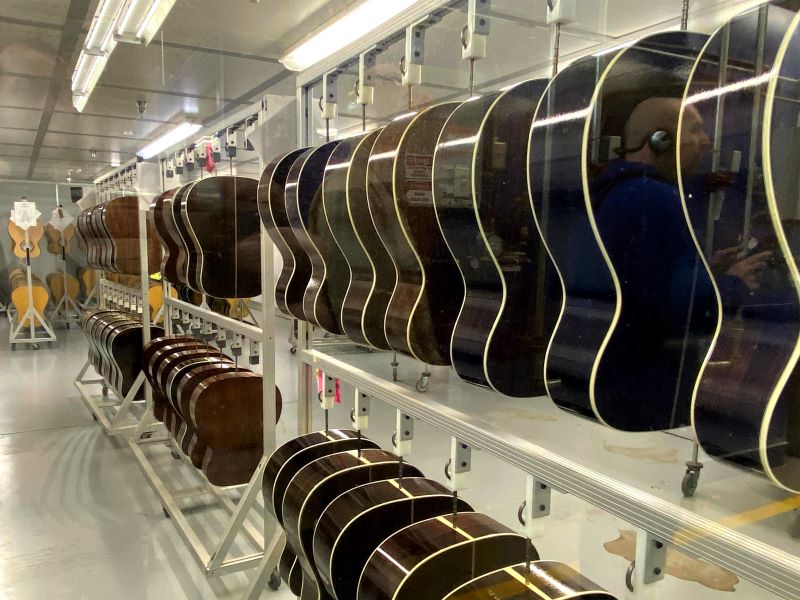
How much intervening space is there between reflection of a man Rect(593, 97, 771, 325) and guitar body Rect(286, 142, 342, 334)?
80cm

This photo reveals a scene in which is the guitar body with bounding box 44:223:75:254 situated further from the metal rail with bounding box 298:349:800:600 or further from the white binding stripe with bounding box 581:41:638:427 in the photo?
the white binding stripe with bounding box 581:41:638:427

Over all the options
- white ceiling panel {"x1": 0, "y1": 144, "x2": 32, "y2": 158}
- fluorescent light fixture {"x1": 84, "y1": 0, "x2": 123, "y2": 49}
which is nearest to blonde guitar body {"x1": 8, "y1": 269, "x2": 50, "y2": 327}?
white ceiling panel {"x1": 0, "y1": 144, "x2": 32, "y2": 158}

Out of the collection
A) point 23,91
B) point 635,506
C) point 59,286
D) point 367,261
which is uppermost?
point 23,91

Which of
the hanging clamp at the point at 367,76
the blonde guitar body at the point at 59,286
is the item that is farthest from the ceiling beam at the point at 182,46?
Result: the blonde guitar body at the point at 59,286

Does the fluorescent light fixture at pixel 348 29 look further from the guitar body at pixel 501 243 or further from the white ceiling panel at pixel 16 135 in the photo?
the white ceiling panel at pixel 16 135

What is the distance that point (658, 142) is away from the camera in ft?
2.23

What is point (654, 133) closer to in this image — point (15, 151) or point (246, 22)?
point (246, 22)

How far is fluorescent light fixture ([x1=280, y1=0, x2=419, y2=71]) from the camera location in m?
1.41

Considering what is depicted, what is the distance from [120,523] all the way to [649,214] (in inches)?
117

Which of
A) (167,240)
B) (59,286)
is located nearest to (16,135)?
(59,286)

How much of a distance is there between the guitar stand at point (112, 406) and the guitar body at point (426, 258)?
10.5ft

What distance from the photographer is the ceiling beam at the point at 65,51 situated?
10.8 ft

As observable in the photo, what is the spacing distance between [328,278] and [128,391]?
3001 millimetres

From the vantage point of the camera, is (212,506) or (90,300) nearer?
(212,506)
